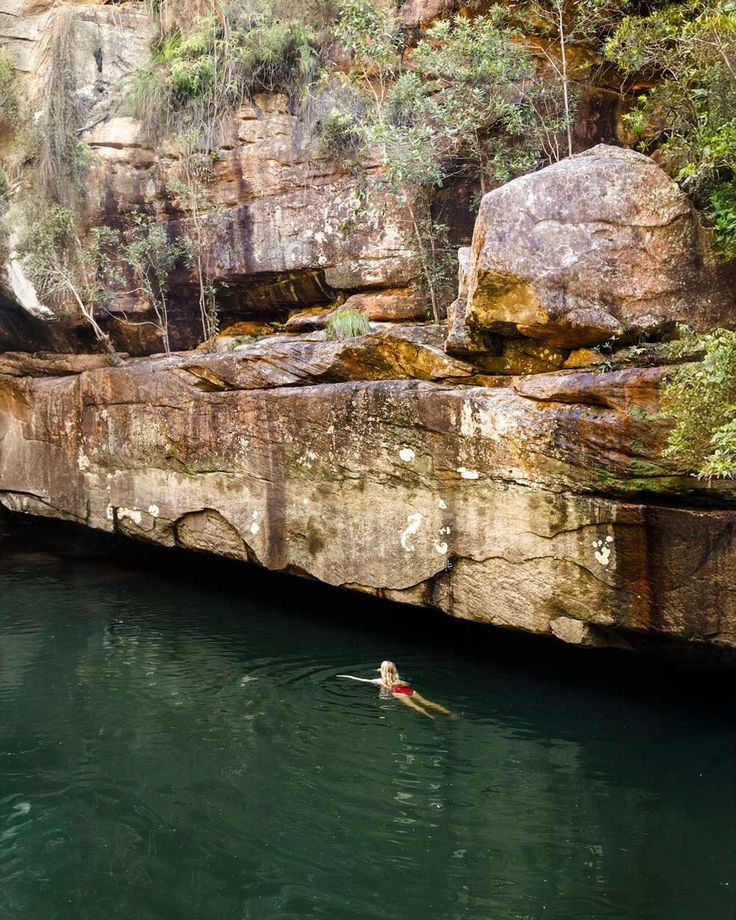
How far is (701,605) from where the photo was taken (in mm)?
7781

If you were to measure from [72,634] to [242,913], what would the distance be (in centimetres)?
708

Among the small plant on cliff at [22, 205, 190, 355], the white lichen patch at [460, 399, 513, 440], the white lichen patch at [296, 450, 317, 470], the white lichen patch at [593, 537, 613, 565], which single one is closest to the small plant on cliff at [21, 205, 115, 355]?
the small plant on cliff at [22, 205, 190, 355]

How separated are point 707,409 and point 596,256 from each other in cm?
234

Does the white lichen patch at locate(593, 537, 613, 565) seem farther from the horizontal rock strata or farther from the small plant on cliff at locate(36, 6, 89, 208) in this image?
the small plant on cliff at locate(36, 6, 89, 208)

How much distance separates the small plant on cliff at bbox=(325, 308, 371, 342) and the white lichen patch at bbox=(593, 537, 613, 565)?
14.6 feet

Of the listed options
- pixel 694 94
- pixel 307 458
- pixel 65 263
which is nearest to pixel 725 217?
pixel 694 94

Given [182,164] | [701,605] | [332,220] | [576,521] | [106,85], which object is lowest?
[701,605]

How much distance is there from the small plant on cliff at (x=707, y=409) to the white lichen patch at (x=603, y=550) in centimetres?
121

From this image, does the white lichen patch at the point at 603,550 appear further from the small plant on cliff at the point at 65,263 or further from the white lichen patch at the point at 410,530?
the small plant on cliff at the point at 65,263

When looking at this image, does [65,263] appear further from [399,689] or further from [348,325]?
[399,689]

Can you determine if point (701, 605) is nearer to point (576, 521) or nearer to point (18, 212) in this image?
point (576, 521)

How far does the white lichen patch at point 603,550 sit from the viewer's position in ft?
27.2

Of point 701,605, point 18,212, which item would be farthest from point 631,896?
point 18,212

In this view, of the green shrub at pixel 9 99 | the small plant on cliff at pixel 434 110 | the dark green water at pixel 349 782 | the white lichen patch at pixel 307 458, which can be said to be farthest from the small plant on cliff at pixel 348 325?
the green shrub at pixel 9 99
